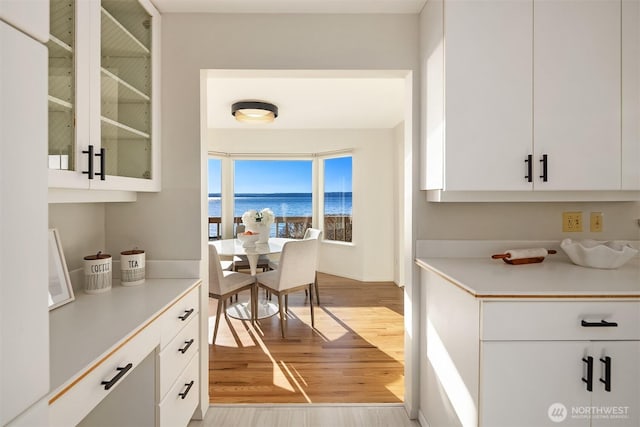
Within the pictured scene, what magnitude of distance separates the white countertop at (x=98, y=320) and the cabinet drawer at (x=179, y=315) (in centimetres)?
5

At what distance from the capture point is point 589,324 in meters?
1.21

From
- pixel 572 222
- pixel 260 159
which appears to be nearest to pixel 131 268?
pixel 572 222

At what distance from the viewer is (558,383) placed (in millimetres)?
1227

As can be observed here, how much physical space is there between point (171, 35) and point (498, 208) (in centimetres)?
217

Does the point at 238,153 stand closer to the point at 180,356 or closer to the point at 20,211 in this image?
the point at 180,356

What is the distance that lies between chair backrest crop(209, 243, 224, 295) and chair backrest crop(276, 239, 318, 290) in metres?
0.53

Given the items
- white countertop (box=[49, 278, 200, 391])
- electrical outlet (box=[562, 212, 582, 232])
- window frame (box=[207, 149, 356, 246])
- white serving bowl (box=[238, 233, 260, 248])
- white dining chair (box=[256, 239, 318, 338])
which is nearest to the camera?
white countertop (box=[49, 278, 200, 391])

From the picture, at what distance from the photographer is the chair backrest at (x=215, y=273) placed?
279 cm

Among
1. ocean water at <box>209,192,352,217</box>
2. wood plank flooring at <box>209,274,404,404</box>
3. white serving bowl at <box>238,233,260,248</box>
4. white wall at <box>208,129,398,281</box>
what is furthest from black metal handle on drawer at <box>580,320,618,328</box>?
ocean water at <box>209,192,352,217</box>

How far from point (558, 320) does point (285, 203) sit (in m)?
4.77

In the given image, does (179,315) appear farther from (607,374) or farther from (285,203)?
(285,203)

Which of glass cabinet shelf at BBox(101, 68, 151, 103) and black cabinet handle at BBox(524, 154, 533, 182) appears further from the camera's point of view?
black cabinet handle at BBox(524, 154, 533, 182)

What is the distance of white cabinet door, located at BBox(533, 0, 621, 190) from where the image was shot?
5.25 ft

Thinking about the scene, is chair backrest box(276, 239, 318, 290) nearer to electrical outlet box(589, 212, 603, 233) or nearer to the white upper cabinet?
the white upper cabinet
